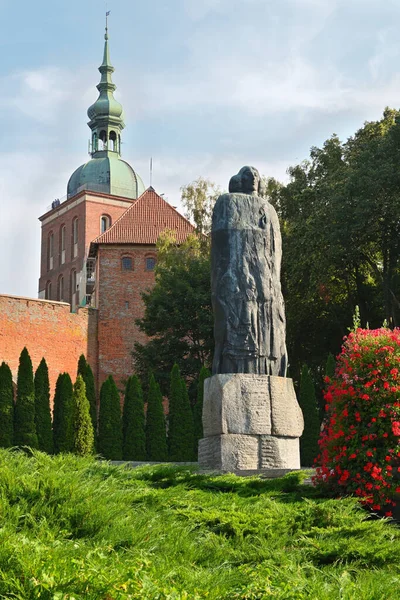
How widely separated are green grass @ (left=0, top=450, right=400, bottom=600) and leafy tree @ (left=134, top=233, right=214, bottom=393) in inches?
925

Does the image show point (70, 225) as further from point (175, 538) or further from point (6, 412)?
point (175, 538)

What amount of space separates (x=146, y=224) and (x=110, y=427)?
800 inches

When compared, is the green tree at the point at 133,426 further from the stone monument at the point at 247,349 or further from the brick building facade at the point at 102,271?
the stone monument at the point at 247,349

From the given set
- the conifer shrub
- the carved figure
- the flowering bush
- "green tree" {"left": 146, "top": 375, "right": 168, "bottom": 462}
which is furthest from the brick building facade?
the flowering bush

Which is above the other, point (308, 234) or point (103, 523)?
point (308, 234)

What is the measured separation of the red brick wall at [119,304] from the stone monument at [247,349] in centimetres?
2725

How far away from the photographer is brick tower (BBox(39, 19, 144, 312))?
6812 cm

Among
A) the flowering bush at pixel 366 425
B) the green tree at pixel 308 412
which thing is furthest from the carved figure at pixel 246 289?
the green tree at pixel 308 412

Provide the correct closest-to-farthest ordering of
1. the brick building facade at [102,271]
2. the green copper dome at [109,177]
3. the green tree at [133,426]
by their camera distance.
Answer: the green tree at [133,426] → the brick building facade at [102,271] → the green copper dome at [109,177]

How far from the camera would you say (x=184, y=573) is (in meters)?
5.57

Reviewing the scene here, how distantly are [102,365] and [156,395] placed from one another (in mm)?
13208

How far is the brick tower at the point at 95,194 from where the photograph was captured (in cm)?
6812

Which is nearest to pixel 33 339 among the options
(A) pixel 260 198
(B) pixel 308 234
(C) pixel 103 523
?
(B) pixel 308 234

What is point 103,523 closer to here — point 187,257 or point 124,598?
point 124,598
